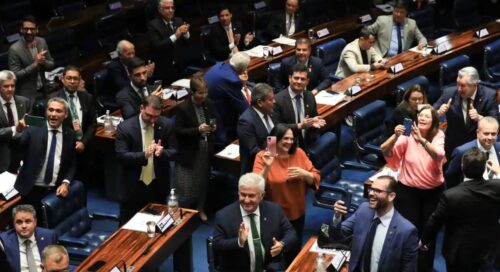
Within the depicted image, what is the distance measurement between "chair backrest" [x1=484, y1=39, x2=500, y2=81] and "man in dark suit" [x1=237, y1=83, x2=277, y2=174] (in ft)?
14.2

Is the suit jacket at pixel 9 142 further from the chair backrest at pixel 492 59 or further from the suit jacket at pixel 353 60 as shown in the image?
the chair backrest at pixel 492 59

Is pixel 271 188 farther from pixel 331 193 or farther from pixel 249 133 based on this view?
pixel 331 193

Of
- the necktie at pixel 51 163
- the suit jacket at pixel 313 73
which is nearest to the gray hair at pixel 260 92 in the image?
the necktie at pixel 51 163

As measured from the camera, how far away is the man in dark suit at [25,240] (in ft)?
21.7

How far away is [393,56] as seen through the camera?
11477 mm

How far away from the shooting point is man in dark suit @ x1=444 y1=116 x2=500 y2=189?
295 inches

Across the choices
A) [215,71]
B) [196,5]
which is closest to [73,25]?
[196,5]

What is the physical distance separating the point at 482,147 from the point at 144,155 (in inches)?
111

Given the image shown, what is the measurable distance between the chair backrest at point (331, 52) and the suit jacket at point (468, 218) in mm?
4676

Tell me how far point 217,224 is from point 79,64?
16.3ft

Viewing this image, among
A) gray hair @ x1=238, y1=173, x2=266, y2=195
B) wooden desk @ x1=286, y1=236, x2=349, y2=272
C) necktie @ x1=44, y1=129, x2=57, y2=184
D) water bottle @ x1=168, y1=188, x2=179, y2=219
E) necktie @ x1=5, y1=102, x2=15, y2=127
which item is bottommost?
wooden desk @ x1=286, y1=236, x2=349, y2=272

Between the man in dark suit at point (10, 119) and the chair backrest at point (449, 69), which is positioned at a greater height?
the man in dark suit at point (10, 119)

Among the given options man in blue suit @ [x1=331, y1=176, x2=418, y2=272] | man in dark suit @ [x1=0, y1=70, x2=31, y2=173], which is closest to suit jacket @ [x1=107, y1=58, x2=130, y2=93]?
Result: man in dark suit @ [x1=0, y1=70, x2=31, y2=173]

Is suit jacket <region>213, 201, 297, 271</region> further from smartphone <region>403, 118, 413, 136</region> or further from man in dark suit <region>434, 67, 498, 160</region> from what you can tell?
man in dark suit <region>434, 67, 498, 160</region>
